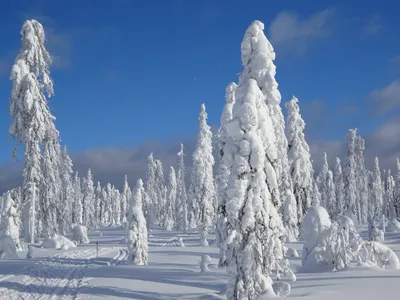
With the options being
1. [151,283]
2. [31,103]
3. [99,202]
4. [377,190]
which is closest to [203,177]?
[31,103]

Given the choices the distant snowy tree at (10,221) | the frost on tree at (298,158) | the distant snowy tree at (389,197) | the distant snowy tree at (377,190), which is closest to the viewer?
the distant snowy tree at (10,221)

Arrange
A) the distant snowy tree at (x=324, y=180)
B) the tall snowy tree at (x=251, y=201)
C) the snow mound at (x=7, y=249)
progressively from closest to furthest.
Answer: the tall snowy tree at (x=251, y=201), the snow mound at (x=7, y=249), the distant snowy tree at (x=324, y=180)

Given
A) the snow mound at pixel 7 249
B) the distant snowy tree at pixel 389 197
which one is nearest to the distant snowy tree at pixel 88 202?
the snow mound at pixel 7 249

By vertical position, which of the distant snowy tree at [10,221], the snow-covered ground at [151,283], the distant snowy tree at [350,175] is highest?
the distant snowy tree at [350,175]

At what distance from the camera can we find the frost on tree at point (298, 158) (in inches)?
1652

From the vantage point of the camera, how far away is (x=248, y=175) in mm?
14391

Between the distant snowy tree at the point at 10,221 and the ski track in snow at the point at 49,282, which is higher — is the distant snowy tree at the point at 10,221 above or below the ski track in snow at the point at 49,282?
above

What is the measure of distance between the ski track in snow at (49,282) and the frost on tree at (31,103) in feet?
23.0

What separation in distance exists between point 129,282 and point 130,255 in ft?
29.9

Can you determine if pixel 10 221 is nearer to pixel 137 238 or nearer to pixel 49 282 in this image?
pixel 137 238

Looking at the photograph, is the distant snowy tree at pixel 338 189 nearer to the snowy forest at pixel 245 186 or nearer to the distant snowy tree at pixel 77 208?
the snowy forest at pixel 245 186

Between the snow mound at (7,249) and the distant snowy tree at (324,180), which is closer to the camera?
the snow mound at (7,249)

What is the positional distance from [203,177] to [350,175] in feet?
94.8

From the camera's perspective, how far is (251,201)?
1413 centimetres
